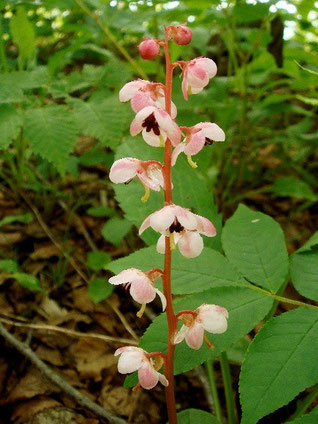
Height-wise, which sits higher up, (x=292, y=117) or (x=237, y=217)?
(x=237, y=217)

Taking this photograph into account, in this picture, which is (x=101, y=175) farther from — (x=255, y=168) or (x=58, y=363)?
(x=58, y=363)

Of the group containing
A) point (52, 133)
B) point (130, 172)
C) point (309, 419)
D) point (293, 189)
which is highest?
point (130, 172)

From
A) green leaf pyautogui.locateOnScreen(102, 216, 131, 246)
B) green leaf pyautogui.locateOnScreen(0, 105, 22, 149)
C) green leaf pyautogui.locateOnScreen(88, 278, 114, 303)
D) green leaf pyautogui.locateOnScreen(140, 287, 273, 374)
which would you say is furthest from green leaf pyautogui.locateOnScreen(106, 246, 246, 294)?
green leaf pyautogui.locateOnScreen(102, 216, 131, 246)

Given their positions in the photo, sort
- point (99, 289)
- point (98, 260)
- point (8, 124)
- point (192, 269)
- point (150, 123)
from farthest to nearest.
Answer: point (98, 260) → point (99, 289) → point (8, 124) → point (192, 269) → point (150, 123)

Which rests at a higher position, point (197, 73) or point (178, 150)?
point (197, 73)

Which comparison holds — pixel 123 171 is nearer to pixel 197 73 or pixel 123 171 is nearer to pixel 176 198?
pixel 197 73

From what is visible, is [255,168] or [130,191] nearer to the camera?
[130,191]

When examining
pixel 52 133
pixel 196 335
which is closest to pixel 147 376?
pixel 196 335

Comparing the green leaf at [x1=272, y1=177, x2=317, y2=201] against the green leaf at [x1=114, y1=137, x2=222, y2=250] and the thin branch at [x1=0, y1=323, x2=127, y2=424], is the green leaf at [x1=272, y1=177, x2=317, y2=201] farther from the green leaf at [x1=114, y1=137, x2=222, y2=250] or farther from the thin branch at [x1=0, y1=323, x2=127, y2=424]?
the thin branch at [x1=0, y1=323, x2=127, y2=424]

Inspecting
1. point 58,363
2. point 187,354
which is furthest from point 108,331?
point 187,354
